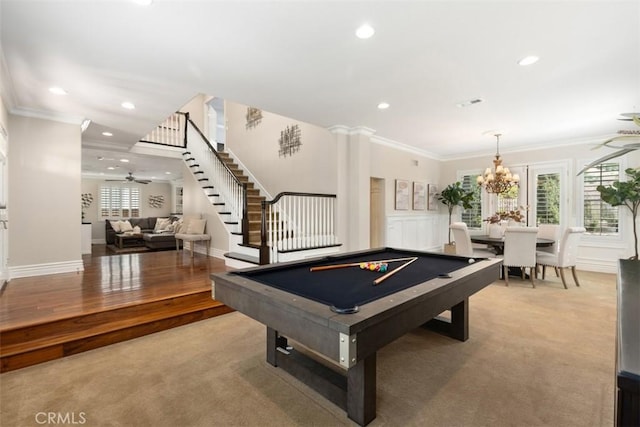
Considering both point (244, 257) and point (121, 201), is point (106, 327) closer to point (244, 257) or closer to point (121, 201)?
point (244, 257)

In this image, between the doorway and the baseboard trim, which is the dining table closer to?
the doorway

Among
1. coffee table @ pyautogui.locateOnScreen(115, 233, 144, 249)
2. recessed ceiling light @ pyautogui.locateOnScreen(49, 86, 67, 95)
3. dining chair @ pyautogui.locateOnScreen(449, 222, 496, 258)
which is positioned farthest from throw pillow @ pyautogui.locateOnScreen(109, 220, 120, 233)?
dining chair @ pyautogui.locateOnScreen(449, 222, 496, 258)

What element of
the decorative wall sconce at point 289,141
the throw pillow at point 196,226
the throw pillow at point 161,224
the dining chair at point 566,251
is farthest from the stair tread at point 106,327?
the throw pillow at point 161,224

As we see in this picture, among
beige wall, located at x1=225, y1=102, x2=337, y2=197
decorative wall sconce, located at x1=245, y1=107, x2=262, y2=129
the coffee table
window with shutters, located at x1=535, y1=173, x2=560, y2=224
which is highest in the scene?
decorative wall sconce, located at x1=245, y1=107, x2=262, y2=129

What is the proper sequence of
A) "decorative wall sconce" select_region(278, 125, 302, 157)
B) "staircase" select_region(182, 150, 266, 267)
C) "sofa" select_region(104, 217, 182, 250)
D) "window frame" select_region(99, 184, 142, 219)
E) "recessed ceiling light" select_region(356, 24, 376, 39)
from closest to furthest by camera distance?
"recessed ceiling light" select_region(356, 24, 376, 39), "staircase" select_region(182, 150, 266, 267), "decorative wall sconce" select_region(278, 125, 302, 157), "sofa" select_region(104, 217, 182, 250), "window frame" select_region(99, 184, 142, 219)

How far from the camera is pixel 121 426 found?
1741 millimetres

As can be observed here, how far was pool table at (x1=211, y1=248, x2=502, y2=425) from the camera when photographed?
4.58 ft

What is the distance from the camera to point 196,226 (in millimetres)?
6434

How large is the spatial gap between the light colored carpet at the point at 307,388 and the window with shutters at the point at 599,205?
382cm

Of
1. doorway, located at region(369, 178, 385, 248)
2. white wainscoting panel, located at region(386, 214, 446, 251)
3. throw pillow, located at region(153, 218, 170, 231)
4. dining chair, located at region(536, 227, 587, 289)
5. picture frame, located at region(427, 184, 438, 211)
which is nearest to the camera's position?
dining chair, located at region(536, 227, 587, 289)

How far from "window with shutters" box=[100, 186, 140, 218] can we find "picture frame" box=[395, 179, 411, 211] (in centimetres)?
1011

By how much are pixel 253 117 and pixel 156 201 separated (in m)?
6.97

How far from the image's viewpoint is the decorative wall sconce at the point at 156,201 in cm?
1184

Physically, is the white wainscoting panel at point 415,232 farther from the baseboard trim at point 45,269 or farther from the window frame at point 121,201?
the window frame at point 121,201
